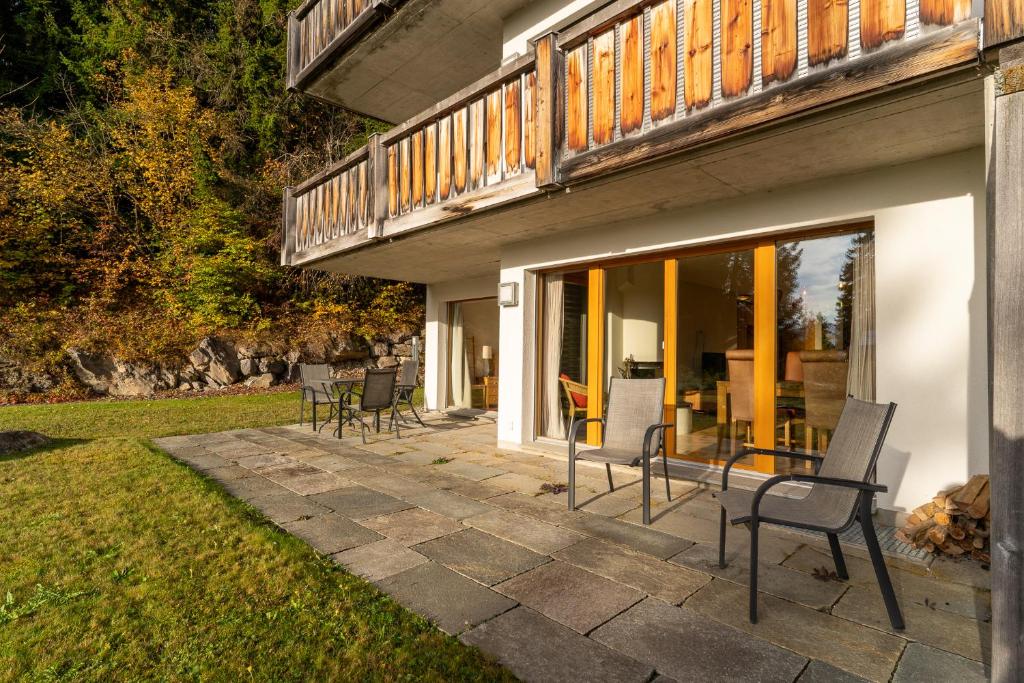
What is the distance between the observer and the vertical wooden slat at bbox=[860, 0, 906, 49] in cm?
250

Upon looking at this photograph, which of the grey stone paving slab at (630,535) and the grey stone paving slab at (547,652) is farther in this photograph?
the grey stone paving slab at (630,535)

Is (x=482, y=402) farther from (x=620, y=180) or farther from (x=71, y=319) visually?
(x=71, y=319)

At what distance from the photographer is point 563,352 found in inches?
239

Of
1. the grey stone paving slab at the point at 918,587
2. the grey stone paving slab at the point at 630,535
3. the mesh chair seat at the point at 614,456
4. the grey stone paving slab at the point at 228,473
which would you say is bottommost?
the grey stone paving slab at the point at 228,473

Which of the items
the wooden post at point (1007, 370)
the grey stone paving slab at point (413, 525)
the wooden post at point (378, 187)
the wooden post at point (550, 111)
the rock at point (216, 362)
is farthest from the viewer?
the rock at point (216, 362)

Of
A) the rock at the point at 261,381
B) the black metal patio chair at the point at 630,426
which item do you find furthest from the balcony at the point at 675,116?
the rock at the point at 261,381

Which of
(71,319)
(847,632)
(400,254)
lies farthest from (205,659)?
(71,319)

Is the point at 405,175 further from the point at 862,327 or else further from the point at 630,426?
the point at 862,327

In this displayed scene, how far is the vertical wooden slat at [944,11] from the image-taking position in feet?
7.60

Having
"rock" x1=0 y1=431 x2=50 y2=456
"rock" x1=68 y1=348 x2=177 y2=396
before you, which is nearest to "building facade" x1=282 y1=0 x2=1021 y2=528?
"rock" x1=0 y1=431 x2=50 y2=456

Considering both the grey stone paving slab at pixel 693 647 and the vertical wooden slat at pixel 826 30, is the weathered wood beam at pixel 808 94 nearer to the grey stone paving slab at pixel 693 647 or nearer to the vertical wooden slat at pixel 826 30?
the vertical wooden slat at pixel 826 30

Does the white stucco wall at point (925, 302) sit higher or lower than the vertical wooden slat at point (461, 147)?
lower

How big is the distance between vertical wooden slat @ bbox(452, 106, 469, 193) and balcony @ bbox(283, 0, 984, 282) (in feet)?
0.06

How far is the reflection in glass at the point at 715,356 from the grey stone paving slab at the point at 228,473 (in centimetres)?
422
